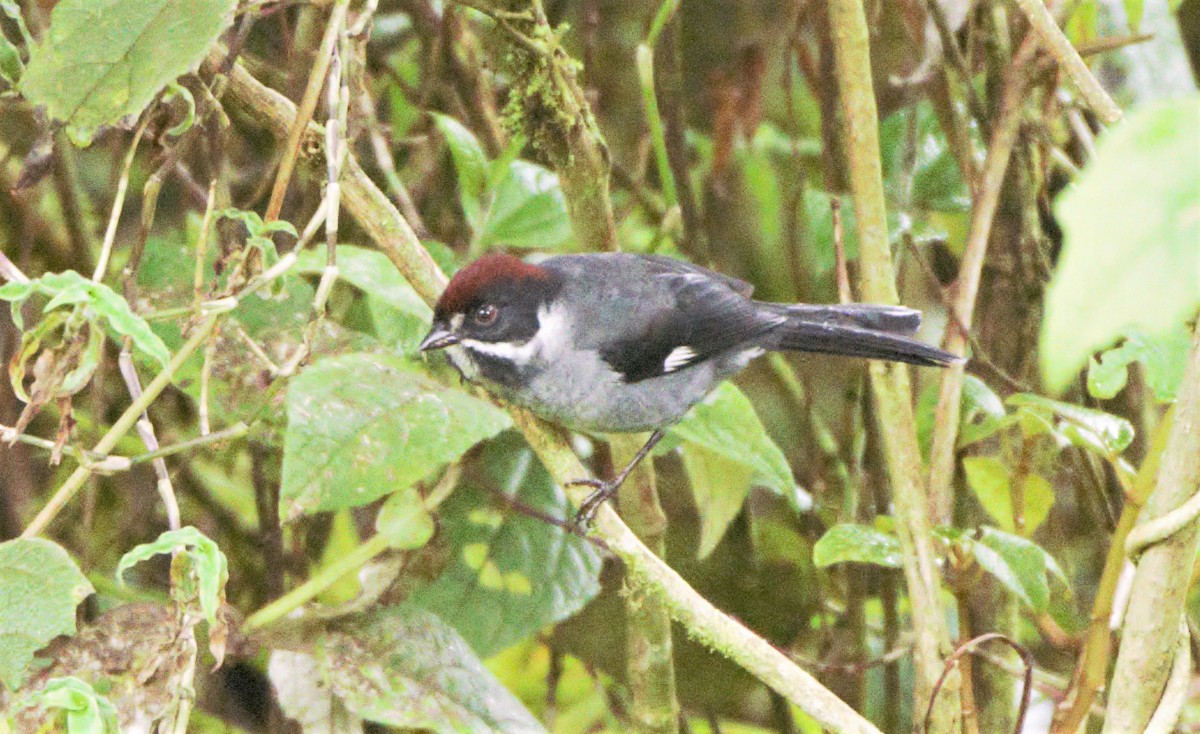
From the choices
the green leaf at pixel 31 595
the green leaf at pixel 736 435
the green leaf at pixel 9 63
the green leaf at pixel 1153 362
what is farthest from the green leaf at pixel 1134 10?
the green leaf at pixel 31 595

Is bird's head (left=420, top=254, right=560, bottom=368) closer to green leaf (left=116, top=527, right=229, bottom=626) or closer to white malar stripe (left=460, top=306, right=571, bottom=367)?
white malar stripe (left=460, top=306, right=571, bottom=367)

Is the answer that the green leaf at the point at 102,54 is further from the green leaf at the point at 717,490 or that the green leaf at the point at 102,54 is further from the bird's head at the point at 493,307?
the green leaf at the point at 717,490

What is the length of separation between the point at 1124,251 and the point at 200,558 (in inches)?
41.4

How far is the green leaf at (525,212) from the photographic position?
249cm

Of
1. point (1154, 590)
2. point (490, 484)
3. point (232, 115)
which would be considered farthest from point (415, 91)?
point (1154, 590)

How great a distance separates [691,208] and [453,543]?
1.24 m

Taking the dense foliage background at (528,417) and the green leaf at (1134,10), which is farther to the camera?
the green leaf at (1134,10)

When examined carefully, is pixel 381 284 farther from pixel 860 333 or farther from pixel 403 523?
pixel 860 333

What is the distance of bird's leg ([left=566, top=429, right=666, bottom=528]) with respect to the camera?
6.73 ft

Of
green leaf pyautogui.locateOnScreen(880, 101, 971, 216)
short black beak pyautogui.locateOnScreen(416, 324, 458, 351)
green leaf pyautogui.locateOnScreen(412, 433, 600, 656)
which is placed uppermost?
green leaf pyautogui.locateOnScreen(880, 101, 971, 216)

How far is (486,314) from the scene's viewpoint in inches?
99.7

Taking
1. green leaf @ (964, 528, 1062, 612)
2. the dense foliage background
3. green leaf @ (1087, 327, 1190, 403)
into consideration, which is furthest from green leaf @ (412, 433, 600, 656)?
green leaf @ (1087, 327, 1190, 403)

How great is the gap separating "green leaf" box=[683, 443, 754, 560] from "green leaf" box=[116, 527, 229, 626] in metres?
1.31

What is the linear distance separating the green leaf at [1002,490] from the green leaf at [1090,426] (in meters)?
0.40
